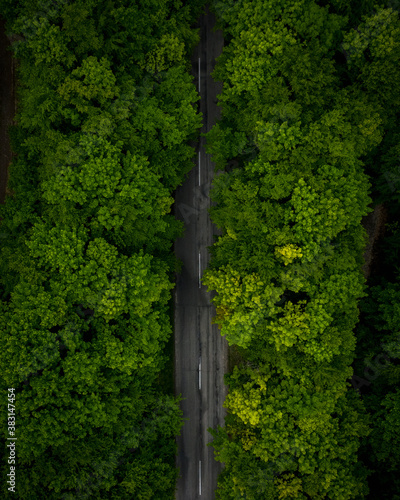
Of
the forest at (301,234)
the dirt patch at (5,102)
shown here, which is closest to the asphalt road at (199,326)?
the forest at (301,234)

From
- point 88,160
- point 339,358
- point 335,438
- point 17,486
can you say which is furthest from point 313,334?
point 17,486

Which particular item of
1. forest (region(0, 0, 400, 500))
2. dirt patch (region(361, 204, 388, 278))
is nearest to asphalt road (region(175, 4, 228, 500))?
forest (region(0, 0, 400, 500))

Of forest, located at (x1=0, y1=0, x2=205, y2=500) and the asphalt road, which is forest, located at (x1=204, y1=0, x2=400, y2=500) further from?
the asphalt road

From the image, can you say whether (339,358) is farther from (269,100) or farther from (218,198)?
(269,100)

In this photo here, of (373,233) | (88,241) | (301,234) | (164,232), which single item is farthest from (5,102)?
(373,233)

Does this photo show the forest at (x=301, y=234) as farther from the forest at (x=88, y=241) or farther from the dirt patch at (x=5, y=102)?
the dirt patch at (x=5, y=102)
